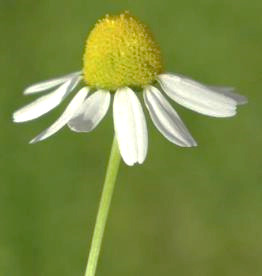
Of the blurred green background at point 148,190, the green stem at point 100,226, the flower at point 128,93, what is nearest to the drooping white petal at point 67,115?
the flower at point 128,93

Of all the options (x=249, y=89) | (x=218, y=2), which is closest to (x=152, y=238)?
(x=249, y=89)

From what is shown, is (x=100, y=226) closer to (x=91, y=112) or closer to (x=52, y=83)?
(x=91, y=112)

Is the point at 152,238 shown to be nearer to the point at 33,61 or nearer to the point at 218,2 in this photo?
the point at 33,61

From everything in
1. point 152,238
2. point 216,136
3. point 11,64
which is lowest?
point 152,238

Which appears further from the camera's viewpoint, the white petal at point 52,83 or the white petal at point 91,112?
the white petal at point 52,83

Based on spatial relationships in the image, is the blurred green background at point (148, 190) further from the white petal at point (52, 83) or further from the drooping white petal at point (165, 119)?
the drooping white petal at point (165, 119)

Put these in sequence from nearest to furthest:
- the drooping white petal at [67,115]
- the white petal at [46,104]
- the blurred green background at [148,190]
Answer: the drooping white petal at [67,115]
the white petal at [46,104]
the blurred green background at [148,190]
